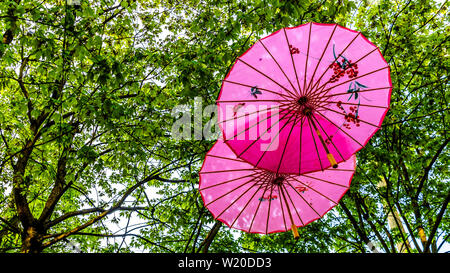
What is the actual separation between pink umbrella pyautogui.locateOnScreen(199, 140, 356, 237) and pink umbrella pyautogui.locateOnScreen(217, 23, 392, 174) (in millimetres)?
642

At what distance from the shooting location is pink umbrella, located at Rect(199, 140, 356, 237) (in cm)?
344

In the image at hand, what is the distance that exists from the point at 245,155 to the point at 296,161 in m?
0.60

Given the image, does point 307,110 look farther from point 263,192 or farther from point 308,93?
point 263,192

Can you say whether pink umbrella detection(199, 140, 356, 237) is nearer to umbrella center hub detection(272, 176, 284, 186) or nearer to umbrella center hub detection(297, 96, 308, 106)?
umbrella center hub detection(272, 176, 284, 186)

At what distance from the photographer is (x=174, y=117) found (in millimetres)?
5516

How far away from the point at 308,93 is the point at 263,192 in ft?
5.03

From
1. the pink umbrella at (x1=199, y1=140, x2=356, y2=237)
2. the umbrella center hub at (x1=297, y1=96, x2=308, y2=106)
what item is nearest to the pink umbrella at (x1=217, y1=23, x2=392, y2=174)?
the umbrella center hub at (x1=297, y1=96, x2=308, y2=106)

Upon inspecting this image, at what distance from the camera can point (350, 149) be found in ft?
9.27

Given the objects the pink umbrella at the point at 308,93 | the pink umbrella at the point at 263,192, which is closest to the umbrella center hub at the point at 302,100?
the pink umbrella at the point at 308,93

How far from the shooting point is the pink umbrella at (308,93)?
2588 mm

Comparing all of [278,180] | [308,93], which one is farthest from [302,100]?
[278,180]

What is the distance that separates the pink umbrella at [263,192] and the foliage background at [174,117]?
4.64ft

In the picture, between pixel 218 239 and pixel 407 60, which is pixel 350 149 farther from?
pixel 218 239

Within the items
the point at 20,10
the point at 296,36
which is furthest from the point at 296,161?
the point at 20,10
